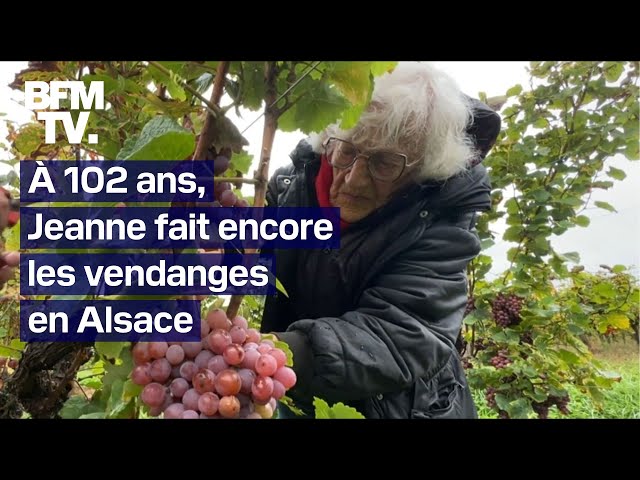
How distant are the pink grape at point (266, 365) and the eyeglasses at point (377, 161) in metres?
0.59

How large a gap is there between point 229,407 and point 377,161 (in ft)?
2.11

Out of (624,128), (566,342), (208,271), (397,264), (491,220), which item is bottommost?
(566,342)

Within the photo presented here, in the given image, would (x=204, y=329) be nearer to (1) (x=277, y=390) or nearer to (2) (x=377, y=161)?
(1) (x=277, y=390)

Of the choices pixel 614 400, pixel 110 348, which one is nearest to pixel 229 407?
pixel 110 348

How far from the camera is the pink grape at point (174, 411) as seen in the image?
445 millimetres

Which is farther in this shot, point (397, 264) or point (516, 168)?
point (516, 168)

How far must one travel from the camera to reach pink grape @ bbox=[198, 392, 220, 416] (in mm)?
Result: 435

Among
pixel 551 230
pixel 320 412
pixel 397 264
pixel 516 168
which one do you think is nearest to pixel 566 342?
pixel 551 230

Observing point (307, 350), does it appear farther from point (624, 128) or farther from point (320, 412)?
point (624, 128)

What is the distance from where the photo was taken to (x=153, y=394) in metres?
0.45

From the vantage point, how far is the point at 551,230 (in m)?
Result: 1.95

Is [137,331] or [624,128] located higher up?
[624,128]

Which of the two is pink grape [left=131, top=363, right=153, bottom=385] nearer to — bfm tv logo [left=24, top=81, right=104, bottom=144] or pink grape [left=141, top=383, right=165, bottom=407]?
pink grape [left=141, top=383, right=165, bottom=407]
